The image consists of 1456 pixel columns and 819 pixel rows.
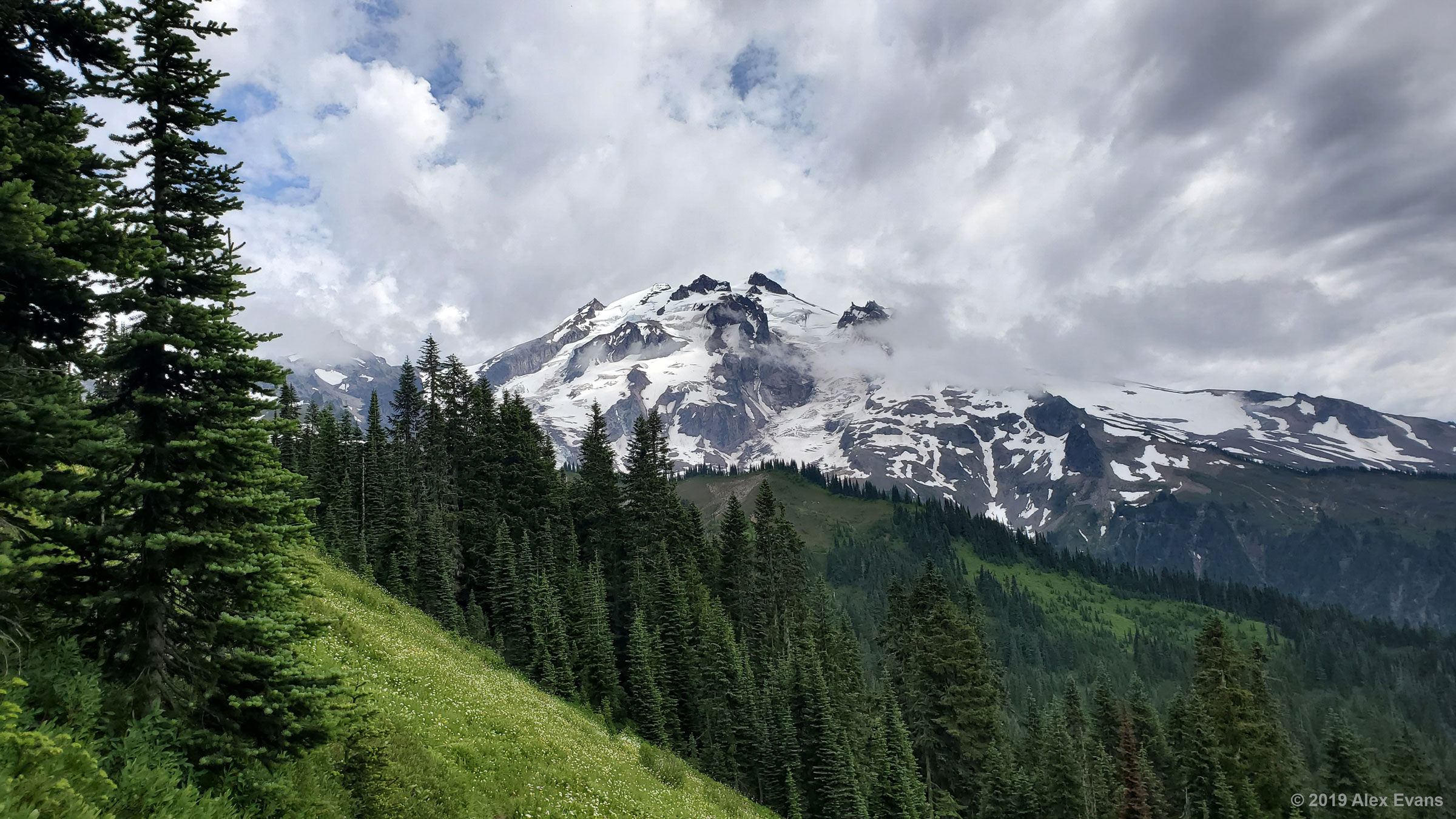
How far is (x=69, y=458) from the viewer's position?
10.3 m

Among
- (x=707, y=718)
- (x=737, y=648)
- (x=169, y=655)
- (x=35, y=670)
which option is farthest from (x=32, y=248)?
(x=737, y=648)

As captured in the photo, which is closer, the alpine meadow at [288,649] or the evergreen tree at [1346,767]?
the alpine meadow at [288,649]

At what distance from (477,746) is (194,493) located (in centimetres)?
1180

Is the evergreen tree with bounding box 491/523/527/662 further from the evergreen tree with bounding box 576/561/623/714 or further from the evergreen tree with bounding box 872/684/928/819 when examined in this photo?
the evergreen tree with bounding box 872/684/928/819

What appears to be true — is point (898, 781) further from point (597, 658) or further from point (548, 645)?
point (548, 645)

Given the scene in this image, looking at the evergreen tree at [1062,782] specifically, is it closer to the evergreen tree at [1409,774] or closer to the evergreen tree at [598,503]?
the evergreen tree at [1409,774]

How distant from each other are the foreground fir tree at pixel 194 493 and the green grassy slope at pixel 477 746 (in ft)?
4.26

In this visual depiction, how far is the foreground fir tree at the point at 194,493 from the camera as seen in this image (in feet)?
38.0

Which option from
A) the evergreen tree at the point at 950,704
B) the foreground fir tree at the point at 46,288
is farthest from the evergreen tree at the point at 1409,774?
the foreground fir tree at the point at 46,288

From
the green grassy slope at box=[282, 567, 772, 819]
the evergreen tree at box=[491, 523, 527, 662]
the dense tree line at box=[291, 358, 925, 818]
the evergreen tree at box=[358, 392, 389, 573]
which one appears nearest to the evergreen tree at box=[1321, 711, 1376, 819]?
the dense tree line at box=[291, 358, 925, 818]

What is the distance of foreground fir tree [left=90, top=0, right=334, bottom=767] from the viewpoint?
11594mm

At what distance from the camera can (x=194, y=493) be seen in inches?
478

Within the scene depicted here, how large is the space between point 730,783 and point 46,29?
5839 cm

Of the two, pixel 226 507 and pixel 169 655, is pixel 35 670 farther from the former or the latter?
pixel 226 507
